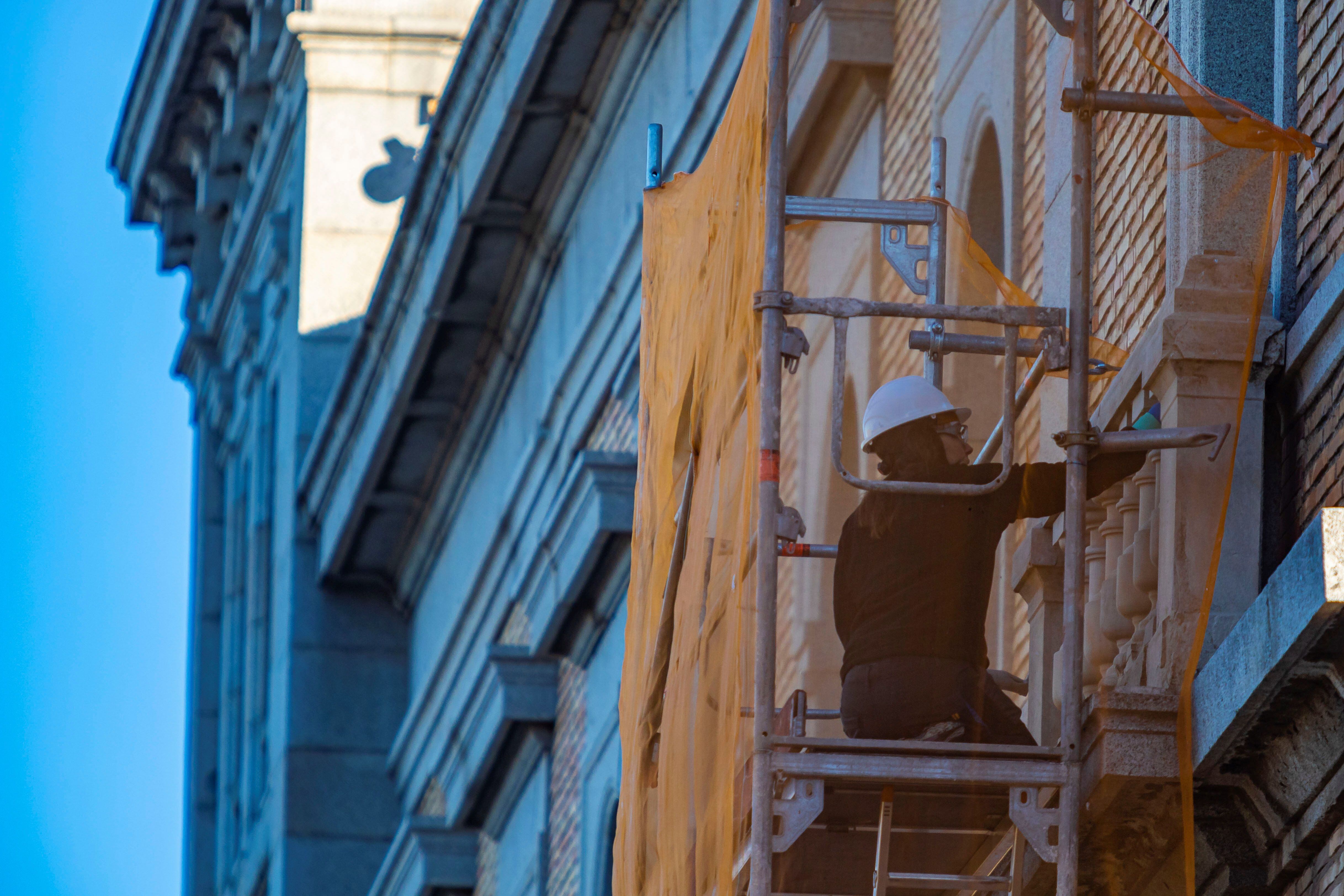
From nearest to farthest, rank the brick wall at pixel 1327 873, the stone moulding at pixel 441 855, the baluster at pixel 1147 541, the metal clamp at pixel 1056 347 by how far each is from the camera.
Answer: the brick wall at pixel 1327 873 < the metal clamp at pixel 1056 347 < the baluster at pixel 1147 541 < the stone moulding at pixel 441 855

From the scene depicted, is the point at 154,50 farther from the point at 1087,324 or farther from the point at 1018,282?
the point at 1087,324

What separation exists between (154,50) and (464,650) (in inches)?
614

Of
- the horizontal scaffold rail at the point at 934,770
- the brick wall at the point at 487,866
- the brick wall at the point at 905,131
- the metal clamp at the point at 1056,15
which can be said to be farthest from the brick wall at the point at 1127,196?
the brick wall at the point at 487,866

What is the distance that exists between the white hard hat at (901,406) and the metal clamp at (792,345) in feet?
0.87

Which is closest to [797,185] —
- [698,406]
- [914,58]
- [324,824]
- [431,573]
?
[914,58]

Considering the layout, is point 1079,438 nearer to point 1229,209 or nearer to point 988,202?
point 1229,209

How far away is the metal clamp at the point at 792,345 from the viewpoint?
844 cm

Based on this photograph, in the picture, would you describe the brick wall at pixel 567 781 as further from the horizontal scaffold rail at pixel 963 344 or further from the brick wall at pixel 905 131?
the horizontal scaffold rail at pixel 963 344

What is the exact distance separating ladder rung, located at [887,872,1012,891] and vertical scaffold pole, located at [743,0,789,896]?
0.44 meters

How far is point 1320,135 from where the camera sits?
28.3 feet

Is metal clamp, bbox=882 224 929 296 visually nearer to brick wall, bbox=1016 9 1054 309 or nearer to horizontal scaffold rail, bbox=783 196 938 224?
horizontal scaffold rail, bbox=783 196 938 224

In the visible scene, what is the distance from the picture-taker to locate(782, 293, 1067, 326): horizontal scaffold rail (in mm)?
8203

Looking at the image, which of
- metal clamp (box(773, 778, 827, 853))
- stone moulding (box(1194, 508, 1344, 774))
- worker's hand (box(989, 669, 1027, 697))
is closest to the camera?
stone moulding (box(1194, 508, 1344, 774))

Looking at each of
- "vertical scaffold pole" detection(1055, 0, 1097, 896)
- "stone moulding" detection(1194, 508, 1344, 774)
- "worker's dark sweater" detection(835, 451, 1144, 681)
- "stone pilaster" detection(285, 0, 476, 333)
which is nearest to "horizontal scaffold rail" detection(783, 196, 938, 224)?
"vertical scaffold pole" detection(1055, 0, 1097, 896)
